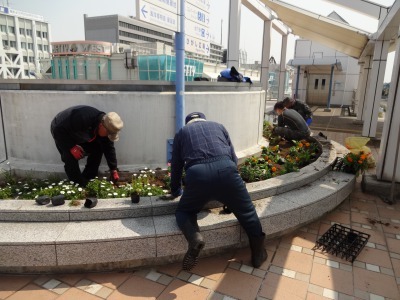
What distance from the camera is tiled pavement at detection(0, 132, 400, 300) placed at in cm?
273

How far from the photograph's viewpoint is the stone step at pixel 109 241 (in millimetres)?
2787

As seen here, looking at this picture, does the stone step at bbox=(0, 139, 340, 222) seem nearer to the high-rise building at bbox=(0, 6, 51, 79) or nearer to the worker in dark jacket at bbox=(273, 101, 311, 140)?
the worker in dark jacket at bbox=(273, 101, 311, 140)

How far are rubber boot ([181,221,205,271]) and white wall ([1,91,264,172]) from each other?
191 cm

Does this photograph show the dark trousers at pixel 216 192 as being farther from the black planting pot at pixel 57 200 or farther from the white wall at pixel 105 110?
the white wall at pixel 105 110

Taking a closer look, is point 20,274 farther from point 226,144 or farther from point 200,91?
point 200,91

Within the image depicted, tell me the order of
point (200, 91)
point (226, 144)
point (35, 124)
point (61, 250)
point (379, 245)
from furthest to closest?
point (200, 91) → point (35, 124) → point (379, 245) → point (226, 144) → point (61, 250)

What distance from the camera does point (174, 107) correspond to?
442cm

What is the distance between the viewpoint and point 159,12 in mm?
3354

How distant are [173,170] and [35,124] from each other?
2.44 meters

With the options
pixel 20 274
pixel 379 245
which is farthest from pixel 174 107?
pixel 379 245

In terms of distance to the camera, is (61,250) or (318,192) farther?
(318,192)

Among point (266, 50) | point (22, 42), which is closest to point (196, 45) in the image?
point (266, 50)

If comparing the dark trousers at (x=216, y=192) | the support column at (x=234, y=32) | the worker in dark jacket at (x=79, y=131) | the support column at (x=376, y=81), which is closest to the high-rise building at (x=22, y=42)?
the support column at (x=234, y=32)

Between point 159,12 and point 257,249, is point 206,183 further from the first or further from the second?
point 159,12
